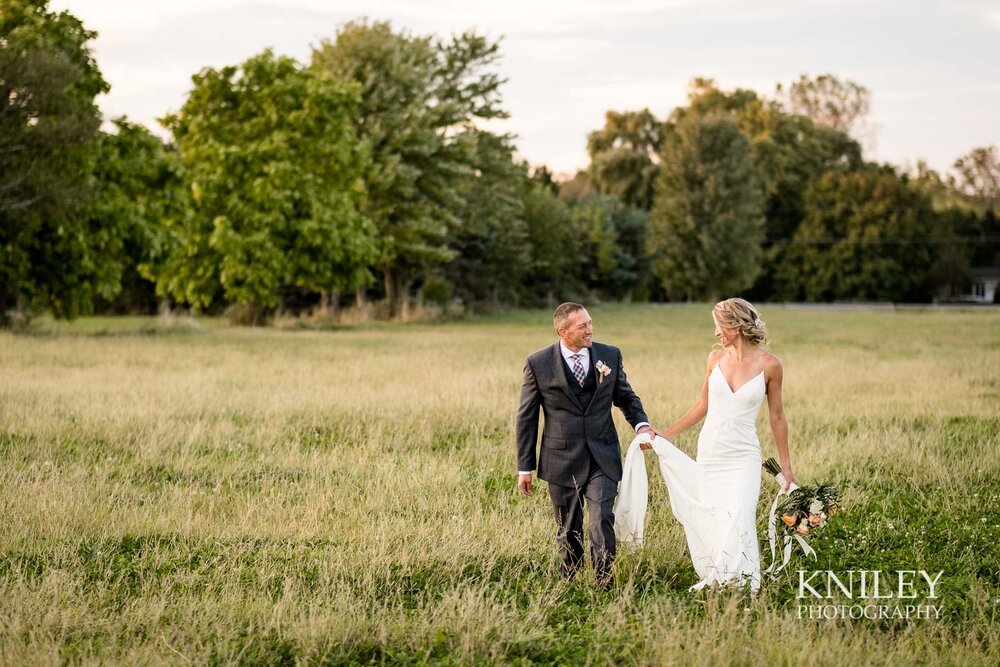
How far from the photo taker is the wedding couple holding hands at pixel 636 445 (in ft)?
22.0

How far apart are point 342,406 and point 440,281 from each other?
3803 cm

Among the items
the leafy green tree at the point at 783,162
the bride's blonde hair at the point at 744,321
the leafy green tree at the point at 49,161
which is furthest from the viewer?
the leafy green tree at the point at 783,162

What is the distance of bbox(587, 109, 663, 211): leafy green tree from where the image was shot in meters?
89.3

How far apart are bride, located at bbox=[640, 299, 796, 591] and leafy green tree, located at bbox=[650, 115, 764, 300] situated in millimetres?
74691

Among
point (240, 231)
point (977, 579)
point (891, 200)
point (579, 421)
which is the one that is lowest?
point (977, 579)

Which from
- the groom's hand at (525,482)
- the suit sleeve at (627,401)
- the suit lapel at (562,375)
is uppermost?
the suit lapel at (562,375)

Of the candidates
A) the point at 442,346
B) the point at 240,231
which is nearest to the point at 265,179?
the point at 240,231

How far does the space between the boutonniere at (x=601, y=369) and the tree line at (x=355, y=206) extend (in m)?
24.1

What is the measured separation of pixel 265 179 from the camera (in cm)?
3800

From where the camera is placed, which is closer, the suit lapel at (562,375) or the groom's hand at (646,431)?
the suit lapel at (562,375)

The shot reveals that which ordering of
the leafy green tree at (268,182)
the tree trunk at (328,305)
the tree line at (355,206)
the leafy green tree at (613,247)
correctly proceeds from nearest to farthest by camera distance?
the tree line at (355,206) → the leafy green tree at (268,182) → the tree trunk at (328,305) → the leafy green tree at (613,247)

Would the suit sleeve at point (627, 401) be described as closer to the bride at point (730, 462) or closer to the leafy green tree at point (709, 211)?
the bride at point (730, 462)

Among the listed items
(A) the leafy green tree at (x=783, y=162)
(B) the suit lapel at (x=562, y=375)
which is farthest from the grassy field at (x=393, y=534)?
(A) the leafy green tree at (x=783, y=162)

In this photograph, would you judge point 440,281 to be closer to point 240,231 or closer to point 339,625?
point 240,231
